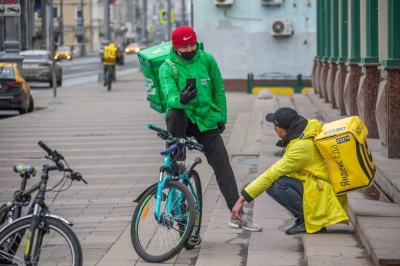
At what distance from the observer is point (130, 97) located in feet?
100

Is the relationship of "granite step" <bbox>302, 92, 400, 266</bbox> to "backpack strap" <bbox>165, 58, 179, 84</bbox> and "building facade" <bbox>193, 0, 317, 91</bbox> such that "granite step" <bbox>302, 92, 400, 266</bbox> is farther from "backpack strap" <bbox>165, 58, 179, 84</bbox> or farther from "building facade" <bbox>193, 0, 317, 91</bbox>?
"building facade" <bbox>193, 0, 317, 91</bbox>

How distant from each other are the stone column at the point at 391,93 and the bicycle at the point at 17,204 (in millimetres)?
5311

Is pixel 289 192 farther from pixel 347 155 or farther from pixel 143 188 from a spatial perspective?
pixel 143 188

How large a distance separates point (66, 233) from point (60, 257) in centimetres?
33

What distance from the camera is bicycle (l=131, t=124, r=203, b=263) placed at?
7.20 metres

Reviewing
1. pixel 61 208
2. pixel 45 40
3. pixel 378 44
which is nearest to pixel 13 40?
pixel 378 44

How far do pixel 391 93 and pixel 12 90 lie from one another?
553 inches

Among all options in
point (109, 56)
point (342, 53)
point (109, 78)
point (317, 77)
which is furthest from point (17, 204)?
point (109, 56)

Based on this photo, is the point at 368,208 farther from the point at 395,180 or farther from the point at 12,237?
the point at 12,237

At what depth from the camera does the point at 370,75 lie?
43.9ft

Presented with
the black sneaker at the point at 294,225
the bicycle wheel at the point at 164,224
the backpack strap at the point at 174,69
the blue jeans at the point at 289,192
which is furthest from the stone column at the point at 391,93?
the bicycle wheel at the point at 164,224

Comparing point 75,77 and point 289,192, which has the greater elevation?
point 289,192

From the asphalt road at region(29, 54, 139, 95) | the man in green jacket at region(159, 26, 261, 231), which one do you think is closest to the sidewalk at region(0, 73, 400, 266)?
the man in green jacket at region(159, 26, 261, 231)

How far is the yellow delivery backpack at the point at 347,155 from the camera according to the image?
7.30m
